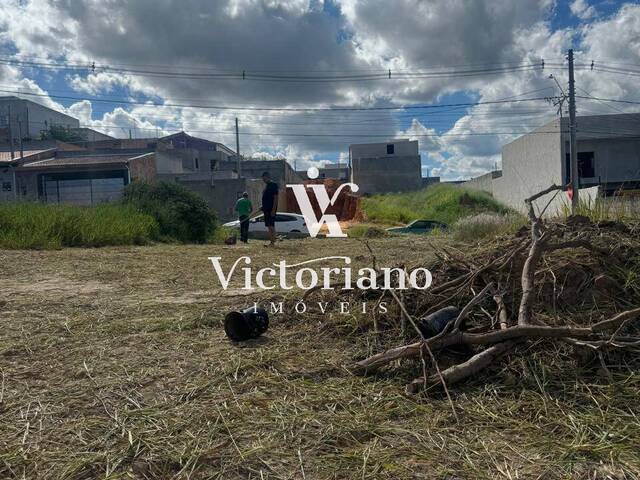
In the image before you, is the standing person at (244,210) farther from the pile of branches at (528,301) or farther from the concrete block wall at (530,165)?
the concrete block wall at (530,165)

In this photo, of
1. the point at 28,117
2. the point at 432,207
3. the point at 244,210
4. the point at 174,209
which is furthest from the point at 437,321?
the point at 28,117

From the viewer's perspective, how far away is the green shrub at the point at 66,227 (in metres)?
9.48

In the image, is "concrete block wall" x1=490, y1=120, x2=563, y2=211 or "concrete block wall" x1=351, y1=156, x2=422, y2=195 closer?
"concrete block wall" x1=490, y1=120, x2=563, y2=211

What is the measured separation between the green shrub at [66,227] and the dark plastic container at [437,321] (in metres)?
8.65

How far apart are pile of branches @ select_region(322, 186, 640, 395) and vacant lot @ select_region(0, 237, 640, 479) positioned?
15 cm

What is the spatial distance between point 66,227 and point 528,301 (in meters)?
10.1

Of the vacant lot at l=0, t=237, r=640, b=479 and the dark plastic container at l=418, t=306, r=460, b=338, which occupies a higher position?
the dark plastic container at l=418, t=306, r=460, b=338

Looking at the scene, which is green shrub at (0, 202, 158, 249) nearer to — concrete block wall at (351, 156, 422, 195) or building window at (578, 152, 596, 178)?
building window at (578, 152, 596, 178)

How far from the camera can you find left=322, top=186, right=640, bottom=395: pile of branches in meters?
2.72

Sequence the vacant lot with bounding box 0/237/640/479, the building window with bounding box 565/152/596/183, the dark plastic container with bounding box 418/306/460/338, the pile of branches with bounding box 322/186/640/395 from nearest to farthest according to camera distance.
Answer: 1. the vacant lot with bounding box 0/237/640/479
2. the pile of branches with bounding box 322/186/640/395
3. the dark plastic container with bounding box 418/306/460/338
4. the building window with bounding box 565/152/596/183

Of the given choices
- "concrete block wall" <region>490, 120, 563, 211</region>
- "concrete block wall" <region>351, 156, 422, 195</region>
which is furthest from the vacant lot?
"concrete block wall" <region>351, 156, 422, 195</region>

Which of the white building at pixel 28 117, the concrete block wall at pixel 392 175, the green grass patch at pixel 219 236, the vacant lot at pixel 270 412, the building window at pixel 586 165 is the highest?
the white building at pixel 28 117

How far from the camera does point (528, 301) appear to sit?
3.02 meters

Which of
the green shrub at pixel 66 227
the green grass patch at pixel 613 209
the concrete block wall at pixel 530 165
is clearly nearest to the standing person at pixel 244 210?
the green shrub at pixel 66 227
